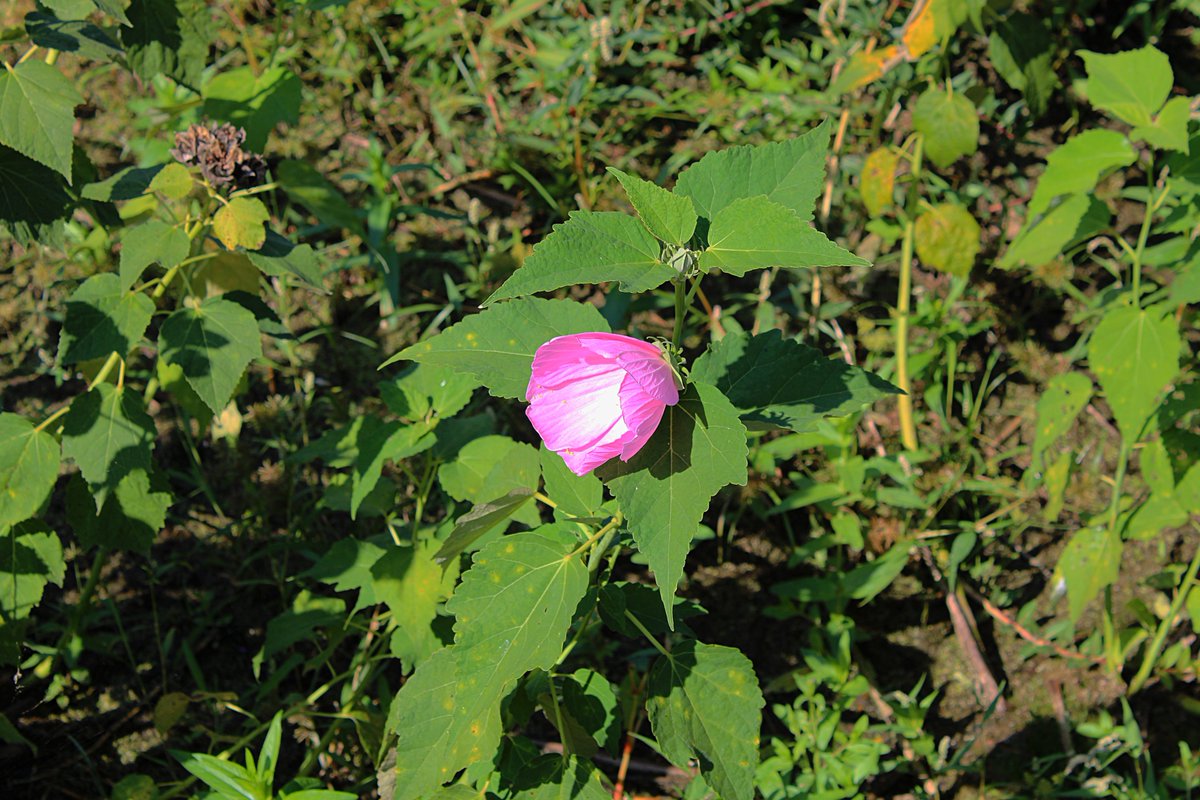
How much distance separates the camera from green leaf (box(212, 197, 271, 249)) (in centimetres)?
197

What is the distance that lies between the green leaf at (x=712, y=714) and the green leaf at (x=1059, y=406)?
1247 millimetres

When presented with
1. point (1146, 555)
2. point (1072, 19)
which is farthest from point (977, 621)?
point (1072, 19)

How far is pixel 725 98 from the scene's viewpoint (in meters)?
3.33

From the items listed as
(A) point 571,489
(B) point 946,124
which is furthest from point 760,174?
(B) point 946,124

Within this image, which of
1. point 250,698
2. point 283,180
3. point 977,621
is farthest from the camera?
point 977,621

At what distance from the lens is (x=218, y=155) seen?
201cm

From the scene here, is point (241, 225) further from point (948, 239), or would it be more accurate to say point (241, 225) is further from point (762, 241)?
point (948, 239)

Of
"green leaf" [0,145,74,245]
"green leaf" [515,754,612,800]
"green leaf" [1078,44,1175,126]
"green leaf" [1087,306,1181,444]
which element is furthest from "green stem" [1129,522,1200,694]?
"green leaf" [0,145,74,245]

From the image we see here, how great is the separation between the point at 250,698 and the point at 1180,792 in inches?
91.6

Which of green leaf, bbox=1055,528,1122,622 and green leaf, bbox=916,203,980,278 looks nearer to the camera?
green leaf, bbox=1055,528,1122,622

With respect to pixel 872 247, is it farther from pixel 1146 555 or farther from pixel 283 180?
pixel 283 180

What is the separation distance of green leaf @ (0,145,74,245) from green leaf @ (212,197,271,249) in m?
0.40

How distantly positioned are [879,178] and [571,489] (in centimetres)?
156

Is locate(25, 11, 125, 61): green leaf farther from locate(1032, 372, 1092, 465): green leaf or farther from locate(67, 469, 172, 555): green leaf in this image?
locate(1032, 372, 1092, 465): green leaf
